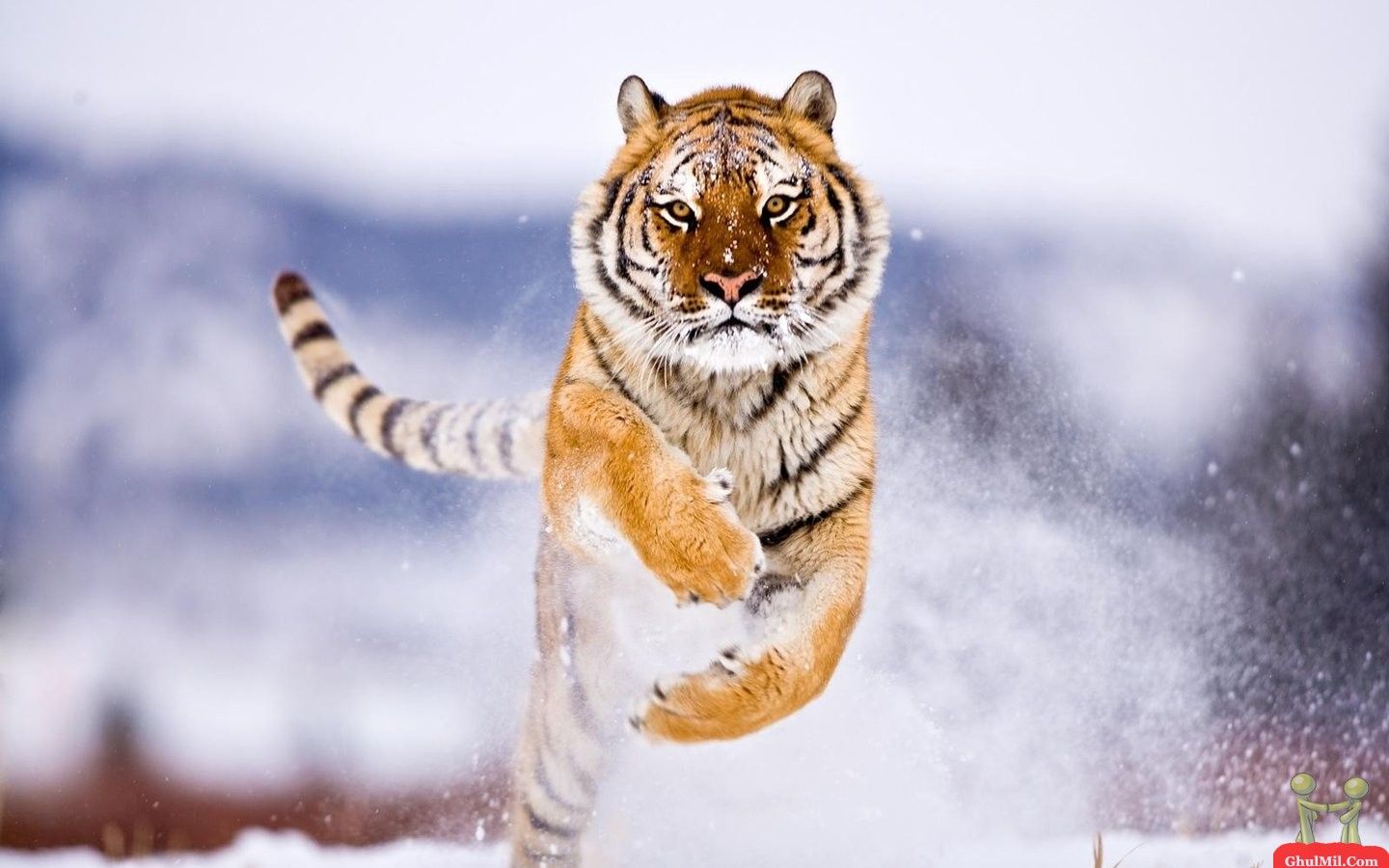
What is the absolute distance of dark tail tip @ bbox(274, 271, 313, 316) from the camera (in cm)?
264

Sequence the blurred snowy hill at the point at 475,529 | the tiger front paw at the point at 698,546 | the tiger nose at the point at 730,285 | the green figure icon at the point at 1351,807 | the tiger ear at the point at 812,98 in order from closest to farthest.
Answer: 1. the tiger front paw at the point at 698,546
2. the tiger nose at the point at 730,285
3. the tiger ear at the point at 812,98
4. the blurred snowy hill at the point at 475,529
5. the green figure icon at the point at 1351,807

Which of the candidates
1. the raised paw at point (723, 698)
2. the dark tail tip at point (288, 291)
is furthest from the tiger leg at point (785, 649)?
the dark tail tip at point (288, 291)

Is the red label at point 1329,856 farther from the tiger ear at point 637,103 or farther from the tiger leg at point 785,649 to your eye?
the tiger ear at point 637,103

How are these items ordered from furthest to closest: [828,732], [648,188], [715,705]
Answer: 1. [828,732]
2. [648,188]
3. [715,705]

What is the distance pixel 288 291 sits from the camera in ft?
8.68

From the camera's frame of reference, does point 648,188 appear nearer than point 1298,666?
Yes

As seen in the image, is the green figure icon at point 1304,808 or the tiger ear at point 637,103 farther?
the green figure icon at point 1304,808

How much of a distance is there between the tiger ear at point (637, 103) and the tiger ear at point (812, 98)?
0.26 m

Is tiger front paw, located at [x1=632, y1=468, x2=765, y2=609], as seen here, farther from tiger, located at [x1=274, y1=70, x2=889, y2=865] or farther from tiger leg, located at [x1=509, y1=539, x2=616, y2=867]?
tiger leg, located at [x1=509, y1=539, x2=616, y2=867]

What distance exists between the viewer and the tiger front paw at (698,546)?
1817 mm

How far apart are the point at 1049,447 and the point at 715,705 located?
47.2 inches

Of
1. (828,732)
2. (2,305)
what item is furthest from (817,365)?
(2,305)

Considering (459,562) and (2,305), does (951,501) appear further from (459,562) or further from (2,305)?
(2,305)

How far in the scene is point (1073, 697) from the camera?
8.68 feet
